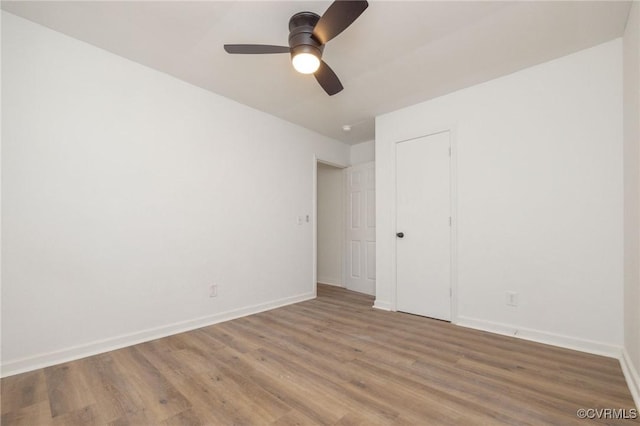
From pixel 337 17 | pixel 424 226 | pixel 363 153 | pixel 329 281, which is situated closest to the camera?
pixel 337 17

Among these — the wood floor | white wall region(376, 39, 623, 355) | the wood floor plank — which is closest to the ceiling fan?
white wall region(376, 39, 623, 355)

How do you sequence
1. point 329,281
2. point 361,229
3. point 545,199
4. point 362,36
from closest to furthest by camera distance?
point 362,36 → point 545,199 → point 361,229 → point 329,281

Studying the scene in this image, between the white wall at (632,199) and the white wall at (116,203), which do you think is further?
the white wall at (116,203)

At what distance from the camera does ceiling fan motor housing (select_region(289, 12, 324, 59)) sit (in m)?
1.90

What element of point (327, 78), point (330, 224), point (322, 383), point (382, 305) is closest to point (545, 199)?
point (382, 305)

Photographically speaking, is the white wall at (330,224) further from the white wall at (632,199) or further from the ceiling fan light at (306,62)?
the white wall at (632,199)

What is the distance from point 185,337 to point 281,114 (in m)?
2.82

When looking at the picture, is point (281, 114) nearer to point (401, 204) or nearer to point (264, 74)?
point (264, 74)

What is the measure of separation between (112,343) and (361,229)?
11.4ft

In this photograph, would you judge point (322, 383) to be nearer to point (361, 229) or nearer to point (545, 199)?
point (545, 199)

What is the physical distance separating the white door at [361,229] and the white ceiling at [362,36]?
186cm

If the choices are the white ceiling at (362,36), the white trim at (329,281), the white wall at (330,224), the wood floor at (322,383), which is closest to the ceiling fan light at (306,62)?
the white ceiling at (362,36)

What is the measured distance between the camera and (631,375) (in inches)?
71.4

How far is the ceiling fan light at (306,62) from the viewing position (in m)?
1.94
